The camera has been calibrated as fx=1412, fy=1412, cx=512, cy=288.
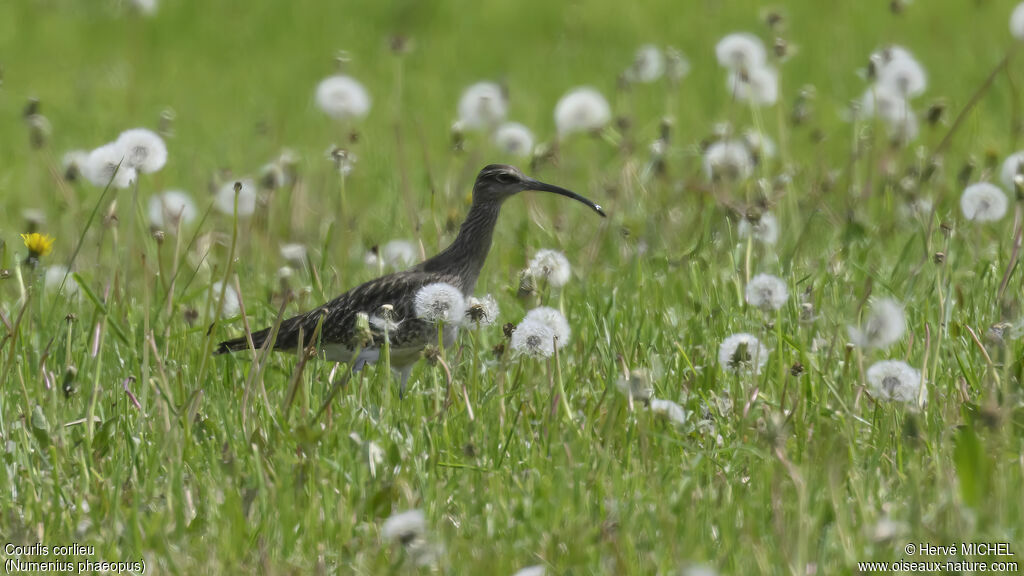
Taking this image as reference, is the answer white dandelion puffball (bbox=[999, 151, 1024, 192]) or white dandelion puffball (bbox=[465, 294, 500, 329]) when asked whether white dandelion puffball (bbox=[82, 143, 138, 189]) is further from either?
white dandelion puffball (bbox=[999, 151, 1024, 192])

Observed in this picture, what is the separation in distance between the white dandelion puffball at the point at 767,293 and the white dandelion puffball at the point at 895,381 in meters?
0.38

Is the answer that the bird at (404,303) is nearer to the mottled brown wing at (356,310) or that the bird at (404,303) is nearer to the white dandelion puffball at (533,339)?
the mottled brown wing at (356,310)

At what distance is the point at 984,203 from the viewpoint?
18.8 feet

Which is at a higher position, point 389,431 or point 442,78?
point 442,78

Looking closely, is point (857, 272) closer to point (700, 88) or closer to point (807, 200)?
point (807, 200)

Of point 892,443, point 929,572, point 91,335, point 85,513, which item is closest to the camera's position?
point 929,572

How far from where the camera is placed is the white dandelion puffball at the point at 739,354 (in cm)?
466

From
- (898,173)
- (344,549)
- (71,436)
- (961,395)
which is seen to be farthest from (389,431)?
(898,173)

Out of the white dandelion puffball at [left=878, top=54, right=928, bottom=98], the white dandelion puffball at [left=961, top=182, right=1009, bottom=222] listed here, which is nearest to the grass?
the white dandelion puffball at [left=961, top=182, right=1009, bottom=222]

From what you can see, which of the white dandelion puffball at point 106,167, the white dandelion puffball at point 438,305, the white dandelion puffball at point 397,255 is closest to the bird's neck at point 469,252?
the white dandelion puffball at point 397,255

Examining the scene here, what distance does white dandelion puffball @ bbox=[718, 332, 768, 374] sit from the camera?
4664 mm

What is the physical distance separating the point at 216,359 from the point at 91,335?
2.34 ft

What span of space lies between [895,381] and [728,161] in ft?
11.4

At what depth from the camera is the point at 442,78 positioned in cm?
1405
